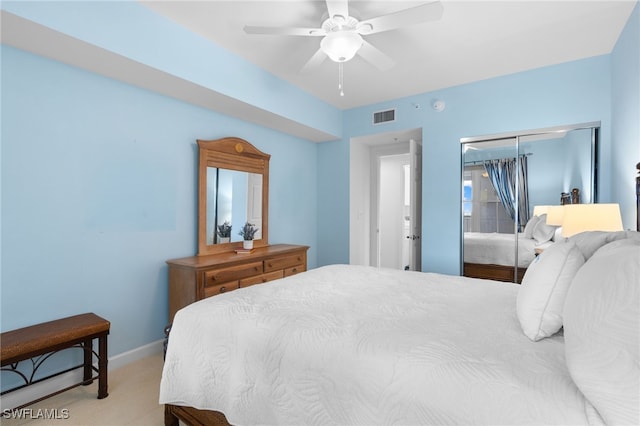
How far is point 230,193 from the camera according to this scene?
3354mm

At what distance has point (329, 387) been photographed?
110 cm

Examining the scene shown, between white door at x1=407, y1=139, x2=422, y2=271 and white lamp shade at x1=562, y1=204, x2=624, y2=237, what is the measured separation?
5.30ft

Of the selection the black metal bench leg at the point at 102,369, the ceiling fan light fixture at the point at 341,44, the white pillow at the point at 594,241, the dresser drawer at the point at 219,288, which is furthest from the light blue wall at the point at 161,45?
the white pillow at the point at 594,241

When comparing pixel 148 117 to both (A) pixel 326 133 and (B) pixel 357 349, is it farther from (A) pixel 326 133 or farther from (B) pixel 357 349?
(B) pixel 357 349

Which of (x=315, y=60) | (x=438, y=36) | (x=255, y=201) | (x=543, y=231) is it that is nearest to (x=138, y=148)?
(x=255, y=201)

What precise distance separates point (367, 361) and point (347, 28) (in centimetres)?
198

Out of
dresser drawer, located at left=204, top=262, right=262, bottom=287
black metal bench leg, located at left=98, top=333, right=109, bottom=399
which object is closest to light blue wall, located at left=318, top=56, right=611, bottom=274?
dresser drawer, located at left=204, top=262, right=262, bottom=287

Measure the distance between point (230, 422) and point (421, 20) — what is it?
7.57ft

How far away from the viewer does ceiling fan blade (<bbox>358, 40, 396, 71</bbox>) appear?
2223 mm

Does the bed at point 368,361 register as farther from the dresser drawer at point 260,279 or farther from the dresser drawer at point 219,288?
the dresser drawer at point 260,279

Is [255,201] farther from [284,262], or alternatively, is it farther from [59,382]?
[59,382]

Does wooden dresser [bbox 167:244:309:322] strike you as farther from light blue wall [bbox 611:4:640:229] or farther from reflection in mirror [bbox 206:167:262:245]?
light blue wall [bbox 611:4:640:229]

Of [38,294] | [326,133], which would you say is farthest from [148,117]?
[326,133]

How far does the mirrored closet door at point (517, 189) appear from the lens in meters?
2.97
